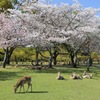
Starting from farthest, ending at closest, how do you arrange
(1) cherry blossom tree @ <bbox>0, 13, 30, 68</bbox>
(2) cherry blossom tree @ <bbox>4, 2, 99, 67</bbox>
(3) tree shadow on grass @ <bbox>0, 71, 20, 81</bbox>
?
(1) cherry blossom tree @ <bbox>0, 13, 30, 68</bbox> < (2) cherry blossom tree @ <bbox>4, 2, 99, 67</bbox> < (3) tree shadow on grass @ <bbox>0, 71, 20, 81</bbox>

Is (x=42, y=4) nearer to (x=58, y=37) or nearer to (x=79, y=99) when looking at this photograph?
(x=58, y=37)

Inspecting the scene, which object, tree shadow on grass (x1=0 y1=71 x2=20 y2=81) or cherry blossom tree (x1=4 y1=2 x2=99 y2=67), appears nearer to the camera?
tree shadow on grass (x1=0 y1=71 x2=20 y2=81)

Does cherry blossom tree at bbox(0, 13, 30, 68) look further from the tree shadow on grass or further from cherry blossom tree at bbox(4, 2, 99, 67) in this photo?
the tree shadow on grass

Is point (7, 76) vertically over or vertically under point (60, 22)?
under

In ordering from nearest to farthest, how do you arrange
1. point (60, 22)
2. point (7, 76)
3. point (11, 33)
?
point (7, 76) < point (60, 22) < point (11, 33)

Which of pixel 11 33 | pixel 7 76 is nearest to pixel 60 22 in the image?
pixel 11 33

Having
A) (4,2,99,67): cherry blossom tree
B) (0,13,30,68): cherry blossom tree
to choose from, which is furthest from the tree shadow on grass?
(0,13,30,68): cherry blossom tree

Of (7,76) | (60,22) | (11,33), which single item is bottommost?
(7,76)

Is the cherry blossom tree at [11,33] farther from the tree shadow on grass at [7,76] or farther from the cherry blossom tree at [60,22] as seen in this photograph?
the tree shadow on grass at [7,76]

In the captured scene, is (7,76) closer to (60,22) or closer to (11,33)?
(11,33)

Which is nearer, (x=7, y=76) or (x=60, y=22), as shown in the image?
(x=7, y=76)

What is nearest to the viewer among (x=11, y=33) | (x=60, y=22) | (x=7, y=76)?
(x=7, y=76)

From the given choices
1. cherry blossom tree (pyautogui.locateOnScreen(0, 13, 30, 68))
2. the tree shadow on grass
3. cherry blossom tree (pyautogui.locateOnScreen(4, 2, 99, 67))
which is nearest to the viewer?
the tree shadow on grass

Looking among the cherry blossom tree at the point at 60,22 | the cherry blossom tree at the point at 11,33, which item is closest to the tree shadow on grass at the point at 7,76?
the cherry blossom tree at the point at 60,22
